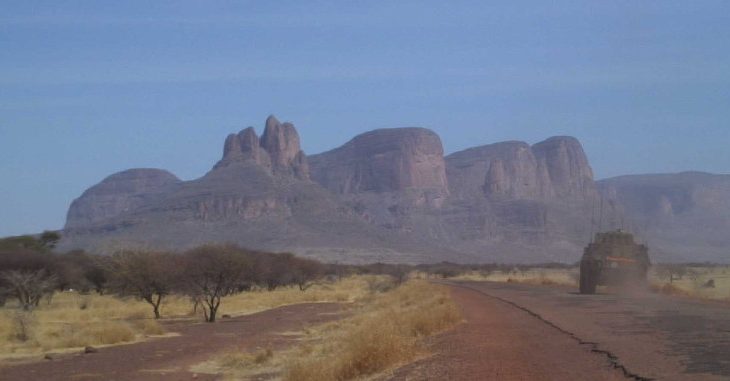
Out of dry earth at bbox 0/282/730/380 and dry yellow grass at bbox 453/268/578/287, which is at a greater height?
dry yellow grass at bbox 453/268/578/287

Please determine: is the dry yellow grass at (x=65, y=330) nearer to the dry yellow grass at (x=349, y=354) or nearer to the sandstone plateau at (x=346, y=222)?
the dry yellow grass at (x=349, y=354)

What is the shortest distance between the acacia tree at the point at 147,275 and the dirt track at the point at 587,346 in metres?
21.4

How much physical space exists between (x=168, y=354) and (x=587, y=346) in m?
14.2

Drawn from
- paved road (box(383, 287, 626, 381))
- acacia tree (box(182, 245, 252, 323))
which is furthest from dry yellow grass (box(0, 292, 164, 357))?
paved road (box(383, 287, 626, 381))

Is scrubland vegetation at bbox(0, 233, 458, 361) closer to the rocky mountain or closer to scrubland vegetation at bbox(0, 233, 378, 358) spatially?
scrubland vegetation at bbox(0, 233, 378, 358)

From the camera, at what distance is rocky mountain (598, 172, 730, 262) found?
118 m

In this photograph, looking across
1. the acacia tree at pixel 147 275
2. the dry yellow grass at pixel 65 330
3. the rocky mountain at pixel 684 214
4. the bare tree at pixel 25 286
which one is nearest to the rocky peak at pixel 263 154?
the rocky mountain at pixel 684 214

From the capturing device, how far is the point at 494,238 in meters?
190

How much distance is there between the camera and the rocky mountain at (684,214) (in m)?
118

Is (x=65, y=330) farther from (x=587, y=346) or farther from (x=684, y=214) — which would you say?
(x=684, y=214)

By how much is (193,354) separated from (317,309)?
2659 centimetres

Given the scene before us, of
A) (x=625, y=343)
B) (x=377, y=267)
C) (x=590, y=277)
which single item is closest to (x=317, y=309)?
(x=590, y=277)

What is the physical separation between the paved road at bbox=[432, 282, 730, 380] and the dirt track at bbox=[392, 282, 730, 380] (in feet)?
0.05

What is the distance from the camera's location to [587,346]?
62.7ft
